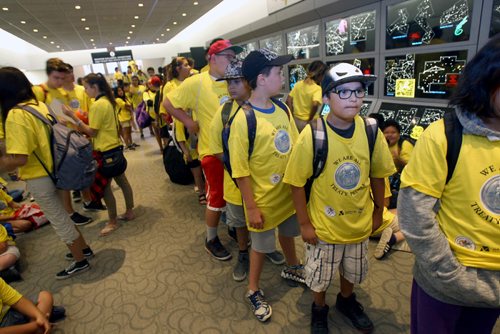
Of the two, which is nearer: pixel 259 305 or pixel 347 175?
pixel 347 175

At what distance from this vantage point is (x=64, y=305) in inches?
87.7

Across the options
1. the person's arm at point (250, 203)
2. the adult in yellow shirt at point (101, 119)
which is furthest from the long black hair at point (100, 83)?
the person's arm at point (250, 203)

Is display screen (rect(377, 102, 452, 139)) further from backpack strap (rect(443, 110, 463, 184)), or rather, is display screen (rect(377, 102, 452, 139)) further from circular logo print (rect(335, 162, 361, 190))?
backpack strap (rect(443, 110, 463, 184))

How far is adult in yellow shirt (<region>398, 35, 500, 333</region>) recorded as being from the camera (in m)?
0.87

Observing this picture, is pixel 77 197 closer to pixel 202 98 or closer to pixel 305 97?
pixel 202 98

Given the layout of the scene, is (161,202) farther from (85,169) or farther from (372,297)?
(372,297)

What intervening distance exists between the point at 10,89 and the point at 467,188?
267 centimetres

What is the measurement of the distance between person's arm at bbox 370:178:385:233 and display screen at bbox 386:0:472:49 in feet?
7.37

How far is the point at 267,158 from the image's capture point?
5.55 ft

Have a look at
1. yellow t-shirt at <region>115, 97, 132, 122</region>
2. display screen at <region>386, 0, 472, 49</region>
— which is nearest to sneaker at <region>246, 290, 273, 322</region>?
display screen at <region>386, 0, 472, 49</region>

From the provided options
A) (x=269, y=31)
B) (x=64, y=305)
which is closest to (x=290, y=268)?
(x=64, y=305)

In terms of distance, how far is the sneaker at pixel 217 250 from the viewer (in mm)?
2582

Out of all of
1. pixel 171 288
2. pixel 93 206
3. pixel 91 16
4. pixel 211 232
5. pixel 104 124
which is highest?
pixel 91 16

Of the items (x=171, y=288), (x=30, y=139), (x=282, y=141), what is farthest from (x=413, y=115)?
(x=30, y=139)
